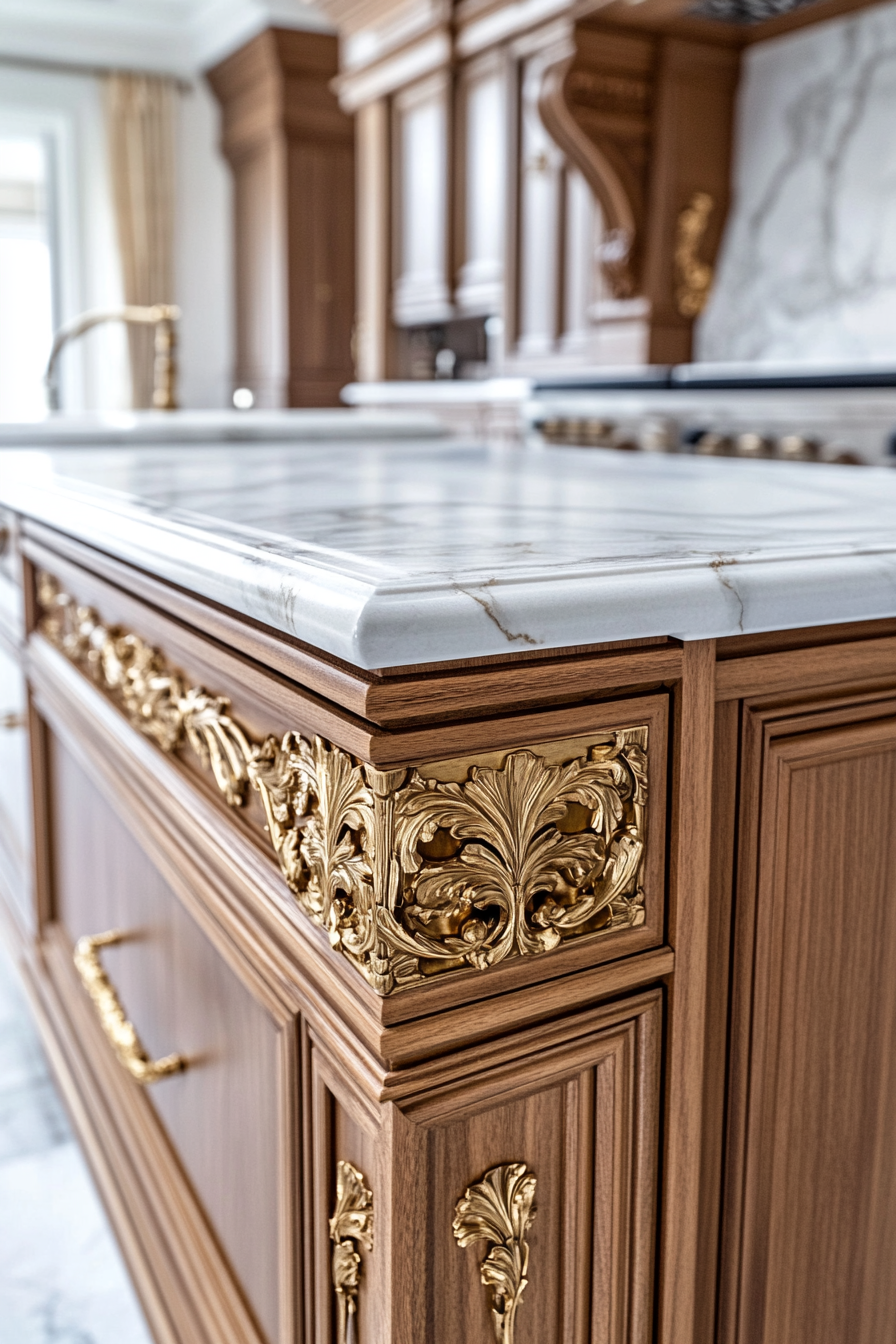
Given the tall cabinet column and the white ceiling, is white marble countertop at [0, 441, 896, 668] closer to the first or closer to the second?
the tall cabinet column

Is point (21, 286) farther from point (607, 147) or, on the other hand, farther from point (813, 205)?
point (813, 205)

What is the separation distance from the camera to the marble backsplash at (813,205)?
2.25 m

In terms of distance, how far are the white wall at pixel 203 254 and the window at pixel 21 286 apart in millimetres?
1477

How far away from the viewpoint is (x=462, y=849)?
1.50 feet

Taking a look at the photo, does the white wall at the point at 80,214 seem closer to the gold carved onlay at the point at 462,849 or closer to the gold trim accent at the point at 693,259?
the gold trim accent at the point at 693,259

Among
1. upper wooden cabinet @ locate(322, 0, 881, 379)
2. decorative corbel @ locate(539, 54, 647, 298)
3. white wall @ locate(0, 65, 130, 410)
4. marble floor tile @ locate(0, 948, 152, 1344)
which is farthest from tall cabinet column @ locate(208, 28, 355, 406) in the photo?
marble floor tile @ locate(0, 948, 152, 1344)

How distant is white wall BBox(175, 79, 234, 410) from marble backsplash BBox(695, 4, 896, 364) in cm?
328

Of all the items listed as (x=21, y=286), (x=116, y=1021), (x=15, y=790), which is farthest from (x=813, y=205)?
(x=21, y=286)

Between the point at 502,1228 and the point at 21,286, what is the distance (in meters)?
7.57

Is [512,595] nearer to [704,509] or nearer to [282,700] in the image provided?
[282,700]

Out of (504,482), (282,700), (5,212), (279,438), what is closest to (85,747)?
(504,482)

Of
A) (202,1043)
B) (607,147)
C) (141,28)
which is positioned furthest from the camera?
(141,28)

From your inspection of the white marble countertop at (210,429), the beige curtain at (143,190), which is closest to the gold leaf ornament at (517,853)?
the white marble countertop at (210,429)

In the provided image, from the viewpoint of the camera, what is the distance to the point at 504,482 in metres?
1.01
